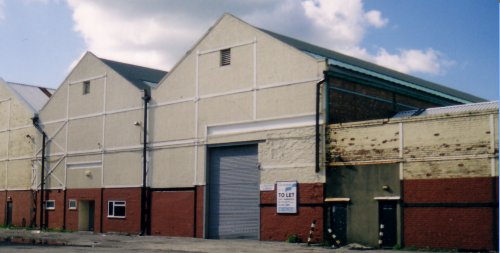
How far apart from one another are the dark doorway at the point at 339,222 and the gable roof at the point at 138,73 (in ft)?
48.8

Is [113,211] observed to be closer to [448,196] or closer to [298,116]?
[298,116]

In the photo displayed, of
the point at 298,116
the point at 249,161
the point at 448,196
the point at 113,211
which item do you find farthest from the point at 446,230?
the point at 113,211

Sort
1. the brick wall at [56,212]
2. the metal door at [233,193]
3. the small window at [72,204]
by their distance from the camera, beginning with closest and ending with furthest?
the metal door at [233,193] < the small window at [72,204] < the brick wall at [56,212]

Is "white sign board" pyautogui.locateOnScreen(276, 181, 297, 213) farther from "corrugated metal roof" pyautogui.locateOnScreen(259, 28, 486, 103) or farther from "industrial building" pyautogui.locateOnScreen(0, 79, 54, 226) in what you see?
"industrial building" pyautogui.locateOnScreen(0, 79, 54, 226)

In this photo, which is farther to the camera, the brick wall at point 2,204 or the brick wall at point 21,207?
the brick wall at point 2,204

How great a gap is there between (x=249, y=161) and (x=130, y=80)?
10.6 meters

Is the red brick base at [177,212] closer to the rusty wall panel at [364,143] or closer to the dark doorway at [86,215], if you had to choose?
the dark doorway at [86,215]

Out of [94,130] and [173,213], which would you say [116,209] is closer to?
[173,213]

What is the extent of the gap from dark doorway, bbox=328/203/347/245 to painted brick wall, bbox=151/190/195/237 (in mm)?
8388

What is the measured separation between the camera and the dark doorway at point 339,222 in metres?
26.4

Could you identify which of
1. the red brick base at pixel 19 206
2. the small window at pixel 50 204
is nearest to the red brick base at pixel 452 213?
the small window at pixel 50 204

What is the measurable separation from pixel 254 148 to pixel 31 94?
24.5 meters

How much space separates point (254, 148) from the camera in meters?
30.2

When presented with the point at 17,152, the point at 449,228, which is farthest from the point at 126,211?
the point at 449,228
